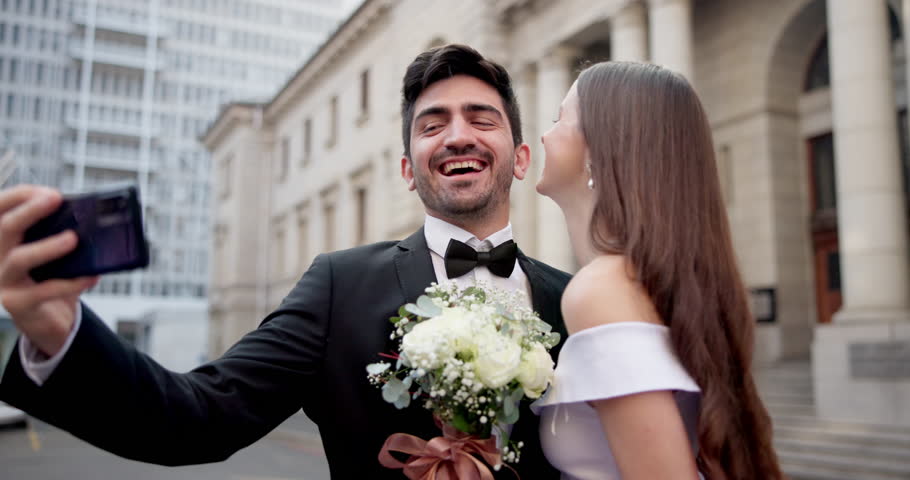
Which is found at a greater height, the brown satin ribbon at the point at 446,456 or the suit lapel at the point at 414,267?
the suit lapel at the point at 414,267

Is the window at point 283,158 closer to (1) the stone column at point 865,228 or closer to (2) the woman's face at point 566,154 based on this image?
(1) the stone column at point 865,228

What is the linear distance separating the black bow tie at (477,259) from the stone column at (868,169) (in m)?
9.80

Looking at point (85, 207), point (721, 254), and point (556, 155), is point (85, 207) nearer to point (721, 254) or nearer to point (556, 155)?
point (556, 155)

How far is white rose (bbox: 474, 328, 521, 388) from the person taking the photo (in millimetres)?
2061

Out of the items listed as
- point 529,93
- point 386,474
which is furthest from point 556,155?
point 529,93

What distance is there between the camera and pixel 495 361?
2062 mm

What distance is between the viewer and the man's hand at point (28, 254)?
133cm

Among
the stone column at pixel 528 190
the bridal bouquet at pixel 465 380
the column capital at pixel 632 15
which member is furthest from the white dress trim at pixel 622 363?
the stone column at pixel 528 190

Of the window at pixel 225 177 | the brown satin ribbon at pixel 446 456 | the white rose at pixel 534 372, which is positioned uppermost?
the window at pixel 225 177

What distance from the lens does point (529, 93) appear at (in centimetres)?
1909

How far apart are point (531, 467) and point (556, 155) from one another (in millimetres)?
1020

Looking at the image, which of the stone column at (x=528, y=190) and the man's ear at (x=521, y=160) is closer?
the man's ear at (x=521, y=160)

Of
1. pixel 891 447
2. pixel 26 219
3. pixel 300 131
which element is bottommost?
pixel 891 447

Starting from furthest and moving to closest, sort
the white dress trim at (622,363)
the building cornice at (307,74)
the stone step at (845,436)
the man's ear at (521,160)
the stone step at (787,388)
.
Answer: the building cornice at (307,74), the stone step at (787,388), the stone step at (845,436), the man's ear at (521,160), the white dress trim at (622,363)
